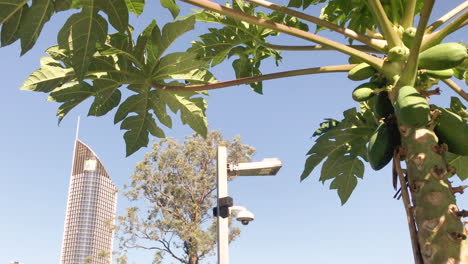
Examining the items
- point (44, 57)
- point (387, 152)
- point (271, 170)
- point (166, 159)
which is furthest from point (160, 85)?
point (166, 159)

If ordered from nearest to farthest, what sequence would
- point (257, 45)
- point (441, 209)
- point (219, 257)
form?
point (441, 209) → point (257, 45) → point (219, 257)

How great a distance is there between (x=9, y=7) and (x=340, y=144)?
179 centimetres

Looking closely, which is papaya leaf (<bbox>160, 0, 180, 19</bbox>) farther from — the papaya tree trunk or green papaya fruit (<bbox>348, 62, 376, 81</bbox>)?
the papaya tree trunk

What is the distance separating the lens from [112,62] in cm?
221

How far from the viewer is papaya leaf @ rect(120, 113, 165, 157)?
2.52m

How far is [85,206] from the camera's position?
117 meters

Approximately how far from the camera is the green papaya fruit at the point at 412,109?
156cm

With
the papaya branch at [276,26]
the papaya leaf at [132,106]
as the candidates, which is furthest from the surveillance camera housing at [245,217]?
Result: the papaya branch at [276,26]

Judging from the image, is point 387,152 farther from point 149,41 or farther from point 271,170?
point 271,170

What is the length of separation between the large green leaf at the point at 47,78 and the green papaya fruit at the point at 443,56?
1.68 m

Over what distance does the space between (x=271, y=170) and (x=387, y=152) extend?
4129 millimetres

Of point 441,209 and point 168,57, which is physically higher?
point 168,57

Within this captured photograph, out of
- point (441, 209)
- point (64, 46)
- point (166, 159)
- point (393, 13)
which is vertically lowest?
point (441, 209)

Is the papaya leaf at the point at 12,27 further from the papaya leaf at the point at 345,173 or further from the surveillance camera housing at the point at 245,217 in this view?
the surveillance camera housing at the point at 245,217
